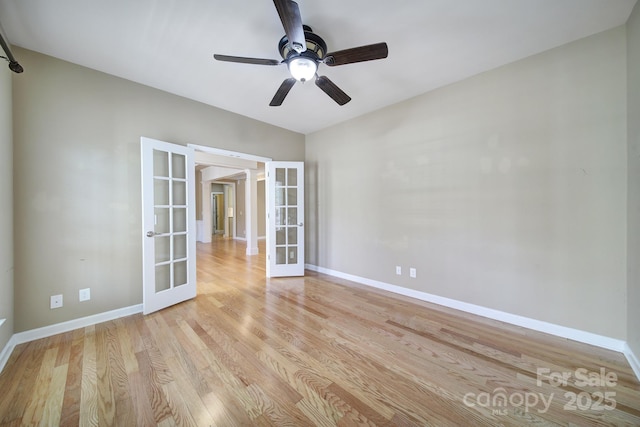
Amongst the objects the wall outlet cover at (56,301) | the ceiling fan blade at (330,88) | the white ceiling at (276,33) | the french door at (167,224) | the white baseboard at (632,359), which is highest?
the white ceiling at (276,33)

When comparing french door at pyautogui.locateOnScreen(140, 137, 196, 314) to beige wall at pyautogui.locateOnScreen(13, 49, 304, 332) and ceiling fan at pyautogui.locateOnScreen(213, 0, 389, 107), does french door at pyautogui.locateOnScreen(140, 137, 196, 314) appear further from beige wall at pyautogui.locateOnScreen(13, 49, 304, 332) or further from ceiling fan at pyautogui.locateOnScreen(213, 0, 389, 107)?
ceiling fan at pyautogui.locateOnScreen(213, 0, 389, 107)

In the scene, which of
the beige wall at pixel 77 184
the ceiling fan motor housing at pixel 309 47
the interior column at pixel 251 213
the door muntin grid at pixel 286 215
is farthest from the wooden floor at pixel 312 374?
the interior column at pixel 251 213

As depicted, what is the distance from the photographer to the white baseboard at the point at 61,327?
1.96m

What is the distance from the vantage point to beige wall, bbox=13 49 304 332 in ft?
7.06

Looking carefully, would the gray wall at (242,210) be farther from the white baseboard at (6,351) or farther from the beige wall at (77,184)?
the white baseboard at (6,351)

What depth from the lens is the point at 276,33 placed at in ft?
6.56

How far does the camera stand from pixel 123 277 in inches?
104

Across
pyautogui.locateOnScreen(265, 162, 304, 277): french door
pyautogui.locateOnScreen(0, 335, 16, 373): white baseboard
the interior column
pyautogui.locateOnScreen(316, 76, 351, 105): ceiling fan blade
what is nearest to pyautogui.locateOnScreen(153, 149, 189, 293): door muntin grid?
pyautogui.locateOnScreen(0, 335, 16, 373): white baseboard

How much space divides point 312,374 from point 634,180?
2.90m

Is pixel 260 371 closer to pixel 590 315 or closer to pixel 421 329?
pixel 421 329

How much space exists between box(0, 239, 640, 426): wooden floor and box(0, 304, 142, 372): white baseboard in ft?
0.29

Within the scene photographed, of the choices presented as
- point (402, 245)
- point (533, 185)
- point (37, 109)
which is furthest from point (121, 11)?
point (533, 185)

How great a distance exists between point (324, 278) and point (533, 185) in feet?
10.1

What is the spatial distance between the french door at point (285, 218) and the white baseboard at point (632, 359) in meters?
3.66
